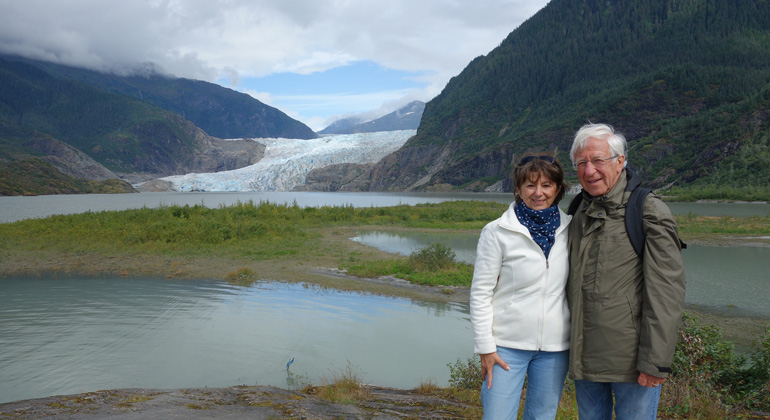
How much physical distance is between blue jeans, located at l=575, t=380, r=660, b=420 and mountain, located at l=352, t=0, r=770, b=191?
255 ft

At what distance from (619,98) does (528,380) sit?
124 meters

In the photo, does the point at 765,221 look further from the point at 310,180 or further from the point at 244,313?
the point at 310,180

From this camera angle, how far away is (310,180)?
123m

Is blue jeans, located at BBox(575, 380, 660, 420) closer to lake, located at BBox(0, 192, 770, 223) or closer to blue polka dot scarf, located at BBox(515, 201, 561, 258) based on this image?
blue polka dot scarf, located at BBox(515, 201, 561, 258)

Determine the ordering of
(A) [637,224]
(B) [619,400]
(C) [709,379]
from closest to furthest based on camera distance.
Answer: (A) [637,224], (B) [619,400], (C) [709,379]

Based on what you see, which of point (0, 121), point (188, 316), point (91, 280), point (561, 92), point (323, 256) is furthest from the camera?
point (0, 121)

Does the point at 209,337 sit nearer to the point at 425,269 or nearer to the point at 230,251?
the point at 425,269

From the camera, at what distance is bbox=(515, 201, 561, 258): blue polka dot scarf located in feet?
7.75

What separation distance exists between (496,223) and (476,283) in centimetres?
32

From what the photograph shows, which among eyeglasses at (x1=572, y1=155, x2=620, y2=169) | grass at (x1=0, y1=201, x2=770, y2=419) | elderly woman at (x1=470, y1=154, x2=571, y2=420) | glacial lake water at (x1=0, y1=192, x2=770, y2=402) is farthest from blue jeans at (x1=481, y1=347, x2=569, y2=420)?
→ glacial lake water at (x1=0, y1=192, x2=770, y2=402)

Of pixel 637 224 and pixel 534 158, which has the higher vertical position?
pixel 534 158

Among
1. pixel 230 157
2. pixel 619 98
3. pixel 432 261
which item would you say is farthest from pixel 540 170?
pixel 230 157

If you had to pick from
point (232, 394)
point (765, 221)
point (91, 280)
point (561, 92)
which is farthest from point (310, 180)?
point (232, 394)

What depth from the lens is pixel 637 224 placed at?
2074 millimetres
